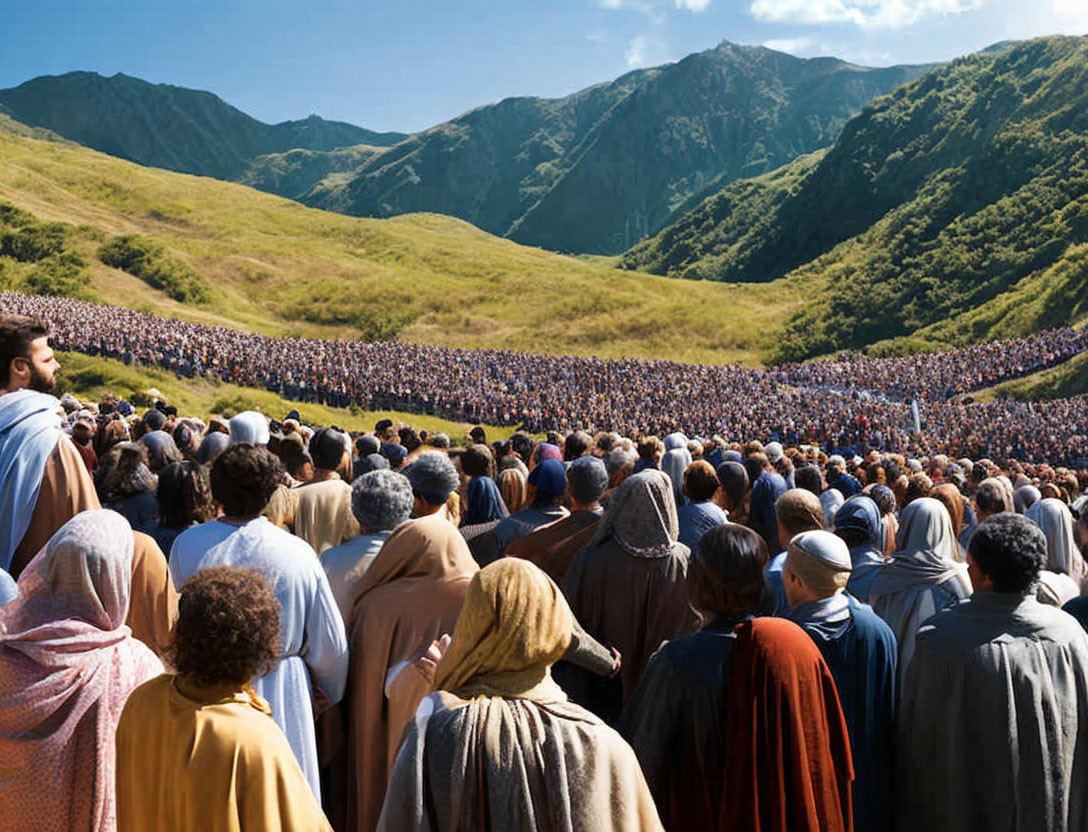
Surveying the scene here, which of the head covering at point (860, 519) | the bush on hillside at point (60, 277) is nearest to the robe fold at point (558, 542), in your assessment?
the head covering at point (860, 519)

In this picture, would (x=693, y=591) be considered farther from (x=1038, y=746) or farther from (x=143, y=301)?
(x=143, y=301)

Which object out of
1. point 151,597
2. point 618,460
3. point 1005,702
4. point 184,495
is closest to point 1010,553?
point 1005,702

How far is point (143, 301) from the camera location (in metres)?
67.8

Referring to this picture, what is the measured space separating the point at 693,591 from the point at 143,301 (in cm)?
7024

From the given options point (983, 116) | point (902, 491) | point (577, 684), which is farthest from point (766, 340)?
point (577, 684)

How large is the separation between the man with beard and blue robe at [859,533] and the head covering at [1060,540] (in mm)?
2482

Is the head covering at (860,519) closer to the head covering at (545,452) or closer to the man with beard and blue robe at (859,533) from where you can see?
the man with beard and blue robe at (859,533)

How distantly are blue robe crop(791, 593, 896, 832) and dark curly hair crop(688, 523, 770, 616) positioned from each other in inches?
24.6

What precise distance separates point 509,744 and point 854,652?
2119 millimetres

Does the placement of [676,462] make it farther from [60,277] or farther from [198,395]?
[60,277]

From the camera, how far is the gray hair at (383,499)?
5012 millimetres

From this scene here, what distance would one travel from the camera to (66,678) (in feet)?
10.9

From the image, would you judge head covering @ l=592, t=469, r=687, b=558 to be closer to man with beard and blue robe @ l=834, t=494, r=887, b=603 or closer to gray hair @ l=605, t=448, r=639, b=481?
man with beard and blue robe @ l=834, t=494, r=887, b=603

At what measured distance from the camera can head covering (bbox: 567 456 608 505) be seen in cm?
606
